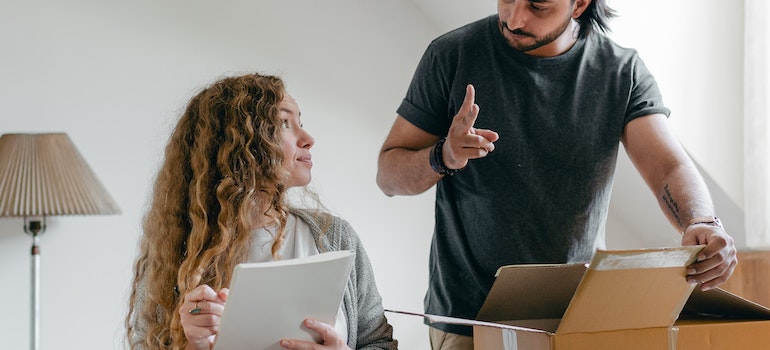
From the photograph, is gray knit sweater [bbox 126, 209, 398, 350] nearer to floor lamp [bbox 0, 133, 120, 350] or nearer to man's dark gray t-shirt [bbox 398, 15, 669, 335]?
man's dark gray t-shirt [bbox 398, 15, 669, 335]

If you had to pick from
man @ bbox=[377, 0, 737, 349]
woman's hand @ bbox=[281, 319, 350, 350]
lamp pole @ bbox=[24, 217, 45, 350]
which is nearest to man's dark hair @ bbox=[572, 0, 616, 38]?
man @ bbox=[377, 0, 737, 349]

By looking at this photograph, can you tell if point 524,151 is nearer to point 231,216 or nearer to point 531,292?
point 531,292

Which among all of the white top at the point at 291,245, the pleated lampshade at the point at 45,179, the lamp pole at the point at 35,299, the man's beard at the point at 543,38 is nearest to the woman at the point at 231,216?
the white top at the point at 291,245

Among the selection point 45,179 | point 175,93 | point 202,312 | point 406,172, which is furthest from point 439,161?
point 175,93

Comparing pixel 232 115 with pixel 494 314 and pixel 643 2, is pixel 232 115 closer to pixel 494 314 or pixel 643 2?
pixel 494 314

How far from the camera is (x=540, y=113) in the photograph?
1.63 m

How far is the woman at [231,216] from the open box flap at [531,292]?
10.1 inches

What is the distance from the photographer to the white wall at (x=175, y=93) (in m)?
2.73

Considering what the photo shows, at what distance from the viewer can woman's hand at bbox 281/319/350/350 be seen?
1248mm

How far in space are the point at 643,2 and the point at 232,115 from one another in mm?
1227

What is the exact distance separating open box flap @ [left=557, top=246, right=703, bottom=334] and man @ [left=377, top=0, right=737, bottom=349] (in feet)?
1.27

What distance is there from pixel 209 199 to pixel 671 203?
0.73 metres

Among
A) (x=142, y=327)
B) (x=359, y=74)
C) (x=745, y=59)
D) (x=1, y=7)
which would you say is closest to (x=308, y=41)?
(x=359, y=74)

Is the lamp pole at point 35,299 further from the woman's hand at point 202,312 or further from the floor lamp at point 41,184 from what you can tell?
the woman's hand at point 202,312
